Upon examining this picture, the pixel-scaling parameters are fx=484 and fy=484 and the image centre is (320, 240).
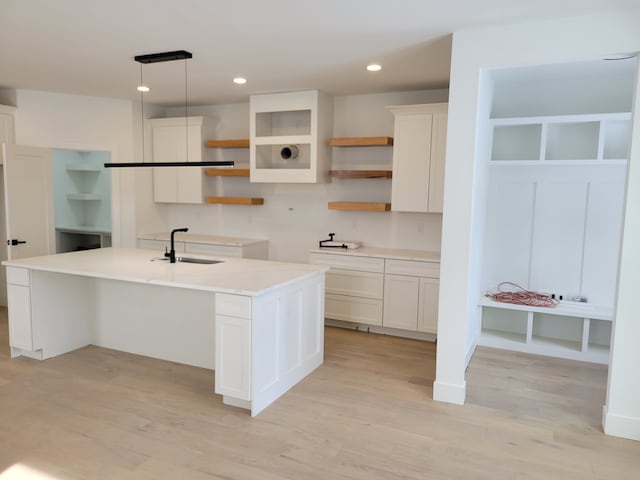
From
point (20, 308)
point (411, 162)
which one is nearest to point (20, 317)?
point (20, 308)

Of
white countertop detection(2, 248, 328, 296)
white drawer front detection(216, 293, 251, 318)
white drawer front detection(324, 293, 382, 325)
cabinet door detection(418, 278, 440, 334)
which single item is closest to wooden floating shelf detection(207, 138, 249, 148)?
white countertop detection(2, 248, 328, 296)

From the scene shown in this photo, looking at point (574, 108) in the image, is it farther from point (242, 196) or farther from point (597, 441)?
point (242, 196)

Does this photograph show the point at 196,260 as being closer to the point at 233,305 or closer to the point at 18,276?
the point at 233,305

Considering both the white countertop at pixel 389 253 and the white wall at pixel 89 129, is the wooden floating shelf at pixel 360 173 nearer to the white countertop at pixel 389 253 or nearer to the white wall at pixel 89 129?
the white countertop at pixel 389 253

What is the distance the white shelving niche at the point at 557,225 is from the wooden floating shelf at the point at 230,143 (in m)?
2.69

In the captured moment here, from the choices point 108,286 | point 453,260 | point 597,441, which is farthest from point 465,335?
point 108,286

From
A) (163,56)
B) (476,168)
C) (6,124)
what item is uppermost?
(163,56)

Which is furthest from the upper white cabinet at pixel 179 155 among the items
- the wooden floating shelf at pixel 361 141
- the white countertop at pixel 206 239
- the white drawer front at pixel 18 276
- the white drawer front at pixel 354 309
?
the white drawer front at pixel 18 276

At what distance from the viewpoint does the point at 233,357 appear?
307cm

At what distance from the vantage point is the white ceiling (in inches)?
107

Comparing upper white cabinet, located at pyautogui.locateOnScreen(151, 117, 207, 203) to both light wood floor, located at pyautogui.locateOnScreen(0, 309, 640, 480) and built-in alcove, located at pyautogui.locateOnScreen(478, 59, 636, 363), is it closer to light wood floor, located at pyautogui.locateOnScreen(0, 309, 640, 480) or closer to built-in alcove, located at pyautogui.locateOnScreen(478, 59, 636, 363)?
light wood floor, located at pyautogui.locateOnScreen(0, 309, 640, 480)

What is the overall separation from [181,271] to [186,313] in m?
0.43

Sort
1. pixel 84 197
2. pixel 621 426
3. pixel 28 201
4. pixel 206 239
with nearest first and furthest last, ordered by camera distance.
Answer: pixel 621 426 < pixel 28 201 < pixel 206 239 < pixel 84 197

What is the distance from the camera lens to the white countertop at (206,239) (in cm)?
557
